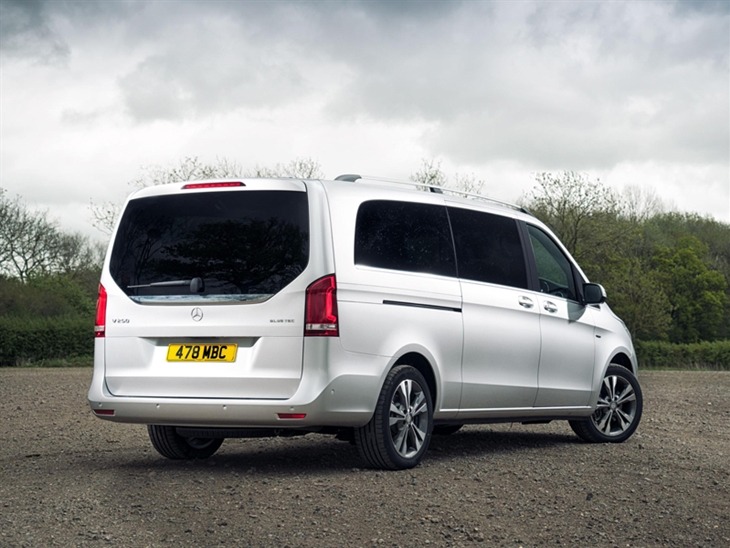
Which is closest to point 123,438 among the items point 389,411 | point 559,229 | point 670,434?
point 389,411

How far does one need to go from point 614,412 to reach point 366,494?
4.37 meters

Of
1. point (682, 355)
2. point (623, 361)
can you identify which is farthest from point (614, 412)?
point (682, 355)

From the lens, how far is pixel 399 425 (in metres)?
7.93

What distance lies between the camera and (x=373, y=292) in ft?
25.0

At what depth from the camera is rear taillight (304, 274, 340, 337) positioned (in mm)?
7297

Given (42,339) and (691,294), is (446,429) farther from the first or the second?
(691,294)

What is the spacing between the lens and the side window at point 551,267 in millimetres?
9773

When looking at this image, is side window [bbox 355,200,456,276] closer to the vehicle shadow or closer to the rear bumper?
the rear bumper

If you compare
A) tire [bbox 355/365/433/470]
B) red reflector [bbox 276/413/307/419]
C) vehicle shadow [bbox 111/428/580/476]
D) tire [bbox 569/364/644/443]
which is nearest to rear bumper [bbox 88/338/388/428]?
red reflector [bbox 276/413/307/419]

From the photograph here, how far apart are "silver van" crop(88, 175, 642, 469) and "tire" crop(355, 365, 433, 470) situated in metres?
0.01

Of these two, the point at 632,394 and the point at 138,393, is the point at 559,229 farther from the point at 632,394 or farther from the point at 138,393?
the point at 138,393

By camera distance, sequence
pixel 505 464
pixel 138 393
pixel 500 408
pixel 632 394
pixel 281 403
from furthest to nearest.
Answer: pixel 632 394 → pixel 500 408 → pixel 505 464 → pixel 138 393 → pixel 281 403

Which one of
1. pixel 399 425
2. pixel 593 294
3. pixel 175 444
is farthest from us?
pixel 593 294

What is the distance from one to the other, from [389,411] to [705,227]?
66183 millimetres
